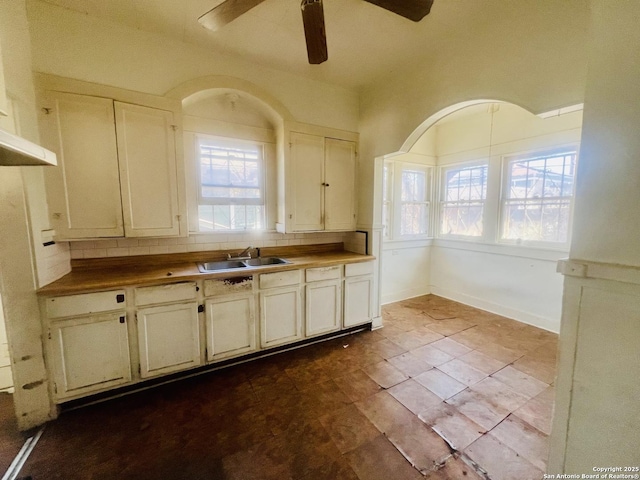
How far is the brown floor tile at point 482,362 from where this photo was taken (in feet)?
7.89

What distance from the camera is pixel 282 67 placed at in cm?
269

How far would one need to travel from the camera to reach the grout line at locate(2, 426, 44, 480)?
1409 millimetres

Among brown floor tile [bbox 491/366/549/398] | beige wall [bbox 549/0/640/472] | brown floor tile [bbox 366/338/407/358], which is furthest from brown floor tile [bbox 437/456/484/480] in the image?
brown floor tile [bbox 366/338/407/358]

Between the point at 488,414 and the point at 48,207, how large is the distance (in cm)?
368

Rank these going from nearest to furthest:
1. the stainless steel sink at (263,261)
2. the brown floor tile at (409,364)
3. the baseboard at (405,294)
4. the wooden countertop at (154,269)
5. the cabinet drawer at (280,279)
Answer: the wooden countertop at (154,269), the brown floor tile at (409,364), the cabinet drawer at (280,279), the stainless steel sink at (263,261), the baseboard at (405,294)

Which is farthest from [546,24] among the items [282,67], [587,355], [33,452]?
[33,452]

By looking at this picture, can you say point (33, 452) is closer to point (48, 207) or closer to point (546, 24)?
point (48, 207)

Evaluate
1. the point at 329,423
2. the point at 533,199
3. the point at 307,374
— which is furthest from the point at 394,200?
the point at 329,423

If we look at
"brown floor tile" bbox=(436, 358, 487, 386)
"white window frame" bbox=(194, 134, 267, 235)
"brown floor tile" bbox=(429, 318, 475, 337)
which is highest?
"white window frame" bbox=(194, 134, 267, 235)

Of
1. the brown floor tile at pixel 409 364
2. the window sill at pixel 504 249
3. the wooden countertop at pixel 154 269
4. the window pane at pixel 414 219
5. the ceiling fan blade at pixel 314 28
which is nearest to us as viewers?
the ceiling fan blade at pixel 314 28

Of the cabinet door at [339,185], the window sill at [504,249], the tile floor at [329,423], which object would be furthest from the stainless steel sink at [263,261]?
the window sill at [504,249]

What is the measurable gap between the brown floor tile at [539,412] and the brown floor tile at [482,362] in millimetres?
383

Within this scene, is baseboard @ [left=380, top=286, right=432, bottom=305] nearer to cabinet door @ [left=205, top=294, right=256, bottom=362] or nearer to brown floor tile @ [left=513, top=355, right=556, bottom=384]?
brown floor tile @ [left=513, top=355, right=556, bottom=384]

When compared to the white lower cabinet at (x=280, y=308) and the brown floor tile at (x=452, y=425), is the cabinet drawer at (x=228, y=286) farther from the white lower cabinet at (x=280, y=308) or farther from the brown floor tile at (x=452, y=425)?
the brown floor tile at (x=452, y=425)
